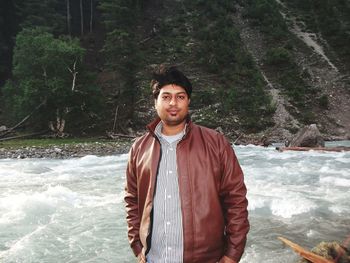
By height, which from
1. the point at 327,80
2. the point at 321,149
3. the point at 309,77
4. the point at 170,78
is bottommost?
the point at 321,149

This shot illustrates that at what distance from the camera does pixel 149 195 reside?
9.40 feet

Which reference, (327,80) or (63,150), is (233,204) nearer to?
(63,150)

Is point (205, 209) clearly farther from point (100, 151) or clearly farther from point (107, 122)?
point (107, 122)

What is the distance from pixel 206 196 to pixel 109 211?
7.46 metres

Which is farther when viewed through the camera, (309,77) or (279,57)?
(279,57)

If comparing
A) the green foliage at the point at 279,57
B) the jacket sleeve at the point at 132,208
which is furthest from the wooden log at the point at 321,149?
the green foliage at the point at 279,57

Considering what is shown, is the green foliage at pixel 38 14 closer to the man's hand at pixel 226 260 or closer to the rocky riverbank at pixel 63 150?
the rocky riverbank at pixel 63 150

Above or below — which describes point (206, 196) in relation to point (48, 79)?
above

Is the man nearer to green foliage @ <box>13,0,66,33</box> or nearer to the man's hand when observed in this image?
the man's hand

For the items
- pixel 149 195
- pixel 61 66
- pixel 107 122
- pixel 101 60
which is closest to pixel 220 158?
pixel 149 195

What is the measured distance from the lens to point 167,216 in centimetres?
280

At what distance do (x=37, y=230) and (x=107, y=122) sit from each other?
1037 inches

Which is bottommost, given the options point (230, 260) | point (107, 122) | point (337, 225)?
point (107, 122)

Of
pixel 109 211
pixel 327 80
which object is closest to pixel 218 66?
pixel 327 80
